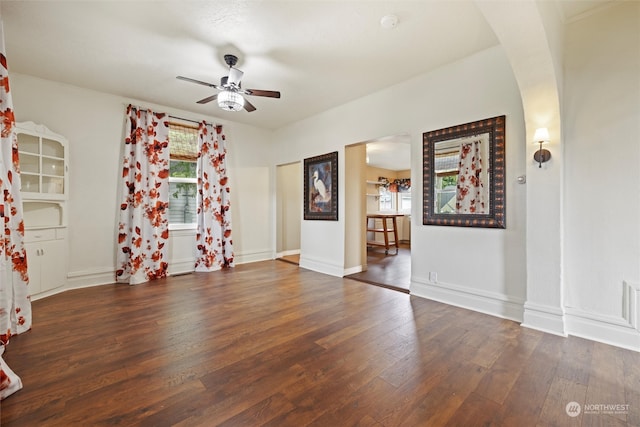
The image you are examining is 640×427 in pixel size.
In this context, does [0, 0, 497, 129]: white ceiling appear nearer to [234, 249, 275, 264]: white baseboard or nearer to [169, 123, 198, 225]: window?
[169, 123, 198, 225]: window

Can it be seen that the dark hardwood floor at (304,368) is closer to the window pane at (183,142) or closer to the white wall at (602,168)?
the white wall at (602,168)

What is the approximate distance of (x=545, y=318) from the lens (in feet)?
7.80

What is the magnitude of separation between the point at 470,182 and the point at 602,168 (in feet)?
3.24

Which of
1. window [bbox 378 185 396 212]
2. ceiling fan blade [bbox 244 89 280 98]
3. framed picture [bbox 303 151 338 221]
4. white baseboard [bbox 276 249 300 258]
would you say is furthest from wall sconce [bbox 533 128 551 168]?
window [bbox 378 185 396 212]

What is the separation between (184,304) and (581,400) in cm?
342

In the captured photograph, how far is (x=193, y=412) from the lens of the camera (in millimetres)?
1426

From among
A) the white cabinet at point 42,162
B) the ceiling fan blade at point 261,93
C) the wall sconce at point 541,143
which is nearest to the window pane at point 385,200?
the ceiling fan blade at point 261,93

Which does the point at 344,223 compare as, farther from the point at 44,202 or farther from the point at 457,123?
the point at 44,202

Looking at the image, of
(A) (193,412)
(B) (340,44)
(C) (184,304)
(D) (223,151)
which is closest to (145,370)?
(A) (193,412)

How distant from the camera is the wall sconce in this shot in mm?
2283

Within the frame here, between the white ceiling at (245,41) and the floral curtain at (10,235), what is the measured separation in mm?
704

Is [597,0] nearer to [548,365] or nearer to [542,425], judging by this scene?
[548,365]

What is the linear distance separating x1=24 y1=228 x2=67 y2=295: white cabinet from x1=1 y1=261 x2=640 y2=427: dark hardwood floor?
1.10 ft
